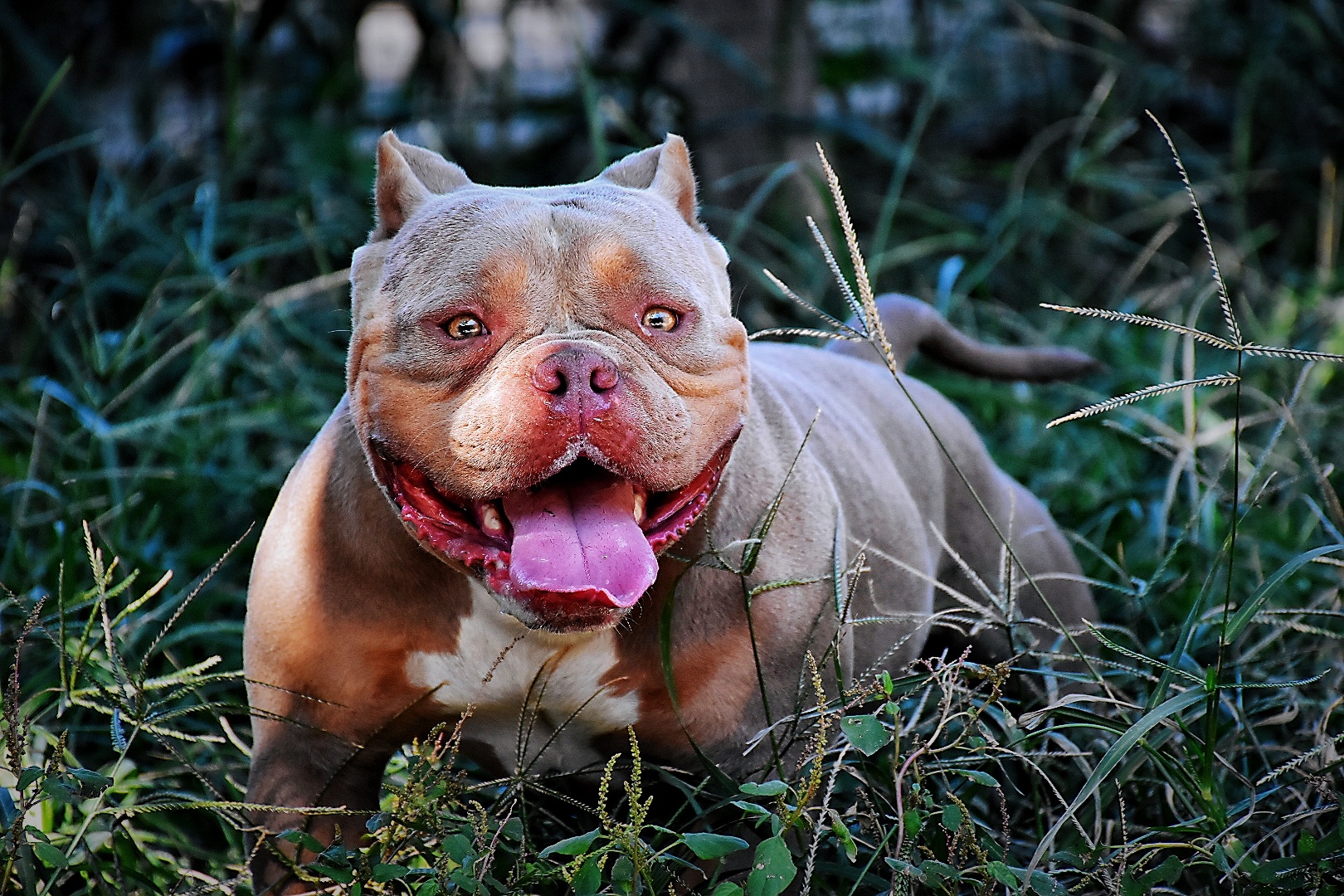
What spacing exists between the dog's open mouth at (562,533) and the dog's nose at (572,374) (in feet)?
0.43

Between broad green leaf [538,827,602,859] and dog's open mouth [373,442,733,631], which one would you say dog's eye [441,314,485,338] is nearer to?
dog's open mouth [373,442,733,631]

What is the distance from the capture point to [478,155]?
5.54 metres

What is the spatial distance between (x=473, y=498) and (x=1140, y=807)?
1.38 m

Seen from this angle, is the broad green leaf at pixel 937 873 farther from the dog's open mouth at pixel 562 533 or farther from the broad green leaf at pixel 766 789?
the dog's open mouth at pixel 562 533

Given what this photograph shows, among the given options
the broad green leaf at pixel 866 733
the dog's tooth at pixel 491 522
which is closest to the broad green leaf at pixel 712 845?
the broad green leaf at pixel 866 733

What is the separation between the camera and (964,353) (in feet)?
10.9

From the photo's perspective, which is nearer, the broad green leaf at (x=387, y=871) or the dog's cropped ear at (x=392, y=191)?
the broad green leaf at (x=387, y=871)

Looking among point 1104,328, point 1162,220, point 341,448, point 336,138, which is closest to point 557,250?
point 341,448

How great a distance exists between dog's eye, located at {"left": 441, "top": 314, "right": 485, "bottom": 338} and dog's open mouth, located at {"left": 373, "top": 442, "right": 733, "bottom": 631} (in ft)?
0.64

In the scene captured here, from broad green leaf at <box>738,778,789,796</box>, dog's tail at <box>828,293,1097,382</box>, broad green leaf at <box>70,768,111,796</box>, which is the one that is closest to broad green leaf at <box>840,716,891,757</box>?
Answer: broad green leaf at <box>738,778,789,796</box>

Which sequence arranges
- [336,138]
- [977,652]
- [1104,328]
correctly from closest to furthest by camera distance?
Result: [977,652]
[1104,328]
[336,138]

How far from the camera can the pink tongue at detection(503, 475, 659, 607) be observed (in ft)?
6.07

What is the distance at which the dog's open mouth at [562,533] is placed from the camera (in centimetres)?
185

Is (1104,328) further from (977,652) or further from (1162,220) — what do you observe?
(977,652)
